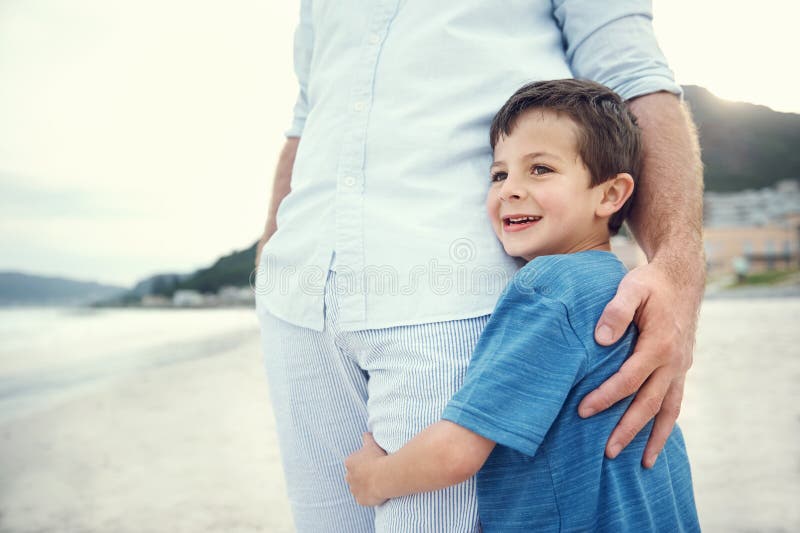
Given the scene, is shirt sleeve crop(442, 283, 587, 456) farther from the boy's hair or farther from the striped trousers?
the boy's hair

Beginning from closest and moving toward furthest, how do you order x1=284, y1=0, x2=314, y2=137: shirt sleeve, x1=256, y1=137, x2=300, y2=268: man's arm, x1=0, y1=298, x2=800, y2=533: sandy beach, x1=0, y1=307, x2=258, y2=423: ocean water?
x1=284, y1=0, x2=314, y2=137: shirt sleeve, x1=256, y1=137, x2=300, y2=268: man's arm, x1=0, y1=298, x2=800, y2=533: sandy beach, x1=0, y1=307, x2=258, y2=423: ocean water

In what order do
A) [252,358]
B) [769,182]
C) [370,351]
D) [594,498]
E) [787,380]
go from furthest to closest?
[769,182] < [252,358] < [787,380] < [370,351] < [594,498]

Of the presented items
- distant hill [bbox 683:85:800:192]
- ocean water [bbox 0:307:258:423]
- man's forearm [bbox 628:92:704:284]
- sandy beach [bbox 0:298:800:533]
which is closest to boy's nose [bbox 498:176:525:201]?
man's forearm [bbox 628:92:704:284]

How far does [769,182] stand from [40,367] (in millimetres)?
33115

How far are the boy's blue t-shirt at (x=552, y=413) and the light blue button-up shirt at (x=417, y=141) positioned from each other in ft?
0.41

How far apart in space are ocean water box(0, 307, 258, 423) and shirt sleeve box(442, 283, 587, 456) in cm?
430

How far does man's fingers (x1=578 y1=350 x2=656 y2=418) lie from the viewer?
75 cm

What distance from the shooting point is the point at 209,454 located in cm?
314

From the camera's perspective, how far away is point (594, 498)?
0.75 meters

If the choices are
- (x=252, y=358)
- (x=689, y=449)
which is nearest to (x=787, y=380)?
(x=689, y=449)

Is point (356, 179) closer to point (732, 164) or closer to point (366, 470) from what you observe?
point (366, 470)

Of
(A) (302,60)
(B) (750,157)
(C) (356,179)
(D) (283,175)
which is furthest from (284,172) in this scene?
(B) (750,157)

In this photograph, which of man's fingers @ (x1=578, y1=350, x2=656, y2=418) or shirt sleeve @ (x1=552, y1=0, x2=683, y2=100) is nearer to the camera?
man's fingers @ (x1=578, y1=350, x2=656, y2=418)

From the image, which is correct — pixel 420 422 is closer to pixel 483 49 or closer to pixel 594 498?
pixel 594 498
